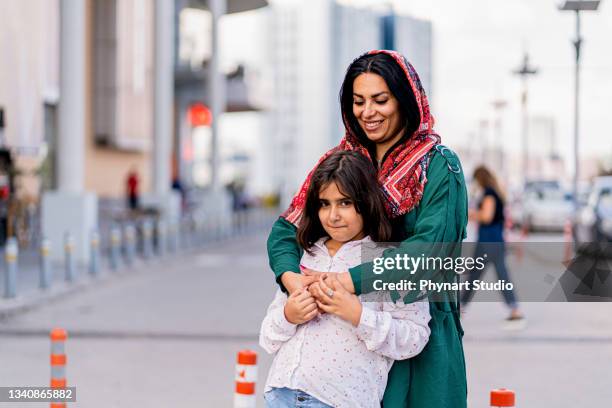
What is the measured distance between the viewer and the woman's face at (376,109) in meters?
3.25

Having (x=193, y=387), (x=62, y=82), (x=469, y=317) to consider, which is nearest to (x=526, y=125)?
(x=62, y=82)

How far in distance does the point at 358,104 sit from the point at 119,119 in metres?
31.8

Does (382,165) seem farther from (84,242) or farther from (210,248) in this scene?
(210,248)

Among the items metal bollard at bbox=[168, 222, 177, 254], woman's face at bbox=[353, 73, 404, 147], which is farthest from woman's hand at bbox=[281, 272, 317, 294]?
metal bollard at bbox=[168, 222, 177, 254]

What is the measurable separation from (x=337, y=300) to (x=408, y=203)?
408 millimetres

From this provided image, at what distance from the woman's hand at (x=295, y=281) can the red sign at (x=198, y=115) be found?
46.5m

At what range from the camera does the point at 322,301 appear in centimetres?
304

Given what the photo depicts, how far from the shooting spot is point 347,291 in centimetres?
304

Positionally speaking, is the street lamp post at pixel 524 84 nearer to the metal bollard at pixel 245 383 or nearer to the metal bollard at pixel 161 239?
the metal bollard at pixel 161 239

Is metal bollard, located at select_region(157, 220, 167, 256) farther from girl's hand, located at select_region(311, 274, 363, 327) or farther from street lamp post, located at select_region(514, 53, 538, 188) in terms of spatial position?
girl's hand, located at select_region(311, 274, 363, 327)

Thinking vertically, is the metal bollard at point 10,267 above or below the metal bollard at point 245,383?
below

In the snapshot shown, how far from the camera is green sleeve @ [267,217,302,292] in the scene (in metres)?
3.21

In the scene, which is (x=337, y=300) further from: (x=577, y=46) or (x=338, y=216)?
(x=577, y=46)

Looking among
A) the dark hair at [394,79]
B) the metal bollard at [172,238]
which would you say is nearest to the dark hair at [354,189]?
the dark hair at [394,79]
